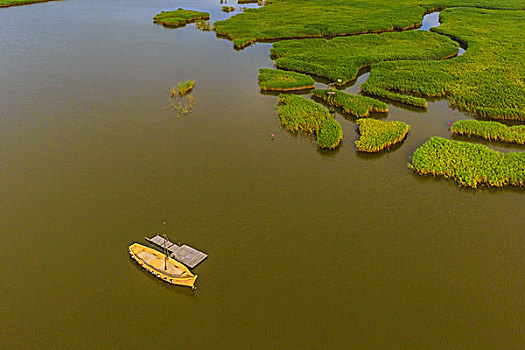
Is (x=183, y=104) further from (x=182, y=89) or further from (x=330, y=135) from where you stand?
(x=330, y=135)

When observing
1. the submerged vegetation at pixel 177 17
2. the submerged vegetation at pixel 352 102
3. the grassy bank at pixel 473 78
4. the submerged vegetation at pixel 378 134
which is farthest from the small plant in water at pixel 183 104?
the submerged vegetation at pixel 177 17

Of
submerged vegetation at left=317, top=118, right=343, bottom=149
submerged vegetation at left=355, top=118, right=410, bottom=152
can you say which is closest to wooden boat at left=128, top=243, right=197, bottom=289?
submerged vegetation at left=317, top=118, right=343, bottom=149

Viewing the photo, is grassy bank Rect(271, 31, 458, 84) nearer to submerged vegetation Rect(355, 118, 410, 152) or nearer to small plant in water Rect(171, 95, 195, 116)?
submerged vegetation Rect(355, 118, 410, 152)

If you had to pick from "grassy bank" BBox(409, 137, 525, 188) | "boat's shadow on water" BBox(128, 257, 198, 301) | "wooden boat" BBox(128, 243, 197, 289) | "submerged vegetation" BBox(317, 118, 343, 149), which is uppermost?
"submerged vegetation" BBox(317, 118, 343, 149)

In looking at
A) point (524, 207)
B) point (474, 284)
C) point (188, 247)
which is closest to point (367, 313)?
point (474, 284)

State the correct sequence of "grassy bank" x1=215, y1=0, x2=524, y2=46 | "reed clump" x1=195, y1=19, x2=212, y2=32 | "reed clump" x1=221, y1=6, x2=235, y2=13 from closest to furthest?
1. "grassy bank" x1=215, y1=0, x2=524, y2=46
2. "reed clump" x1=195, y1=19, x2=212, y2=32
3. "reed clump" x1=221, y1=6, x2=235, y2=13

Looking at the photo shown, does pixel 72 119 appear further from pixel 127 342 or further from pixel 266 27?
pixel 266 27
